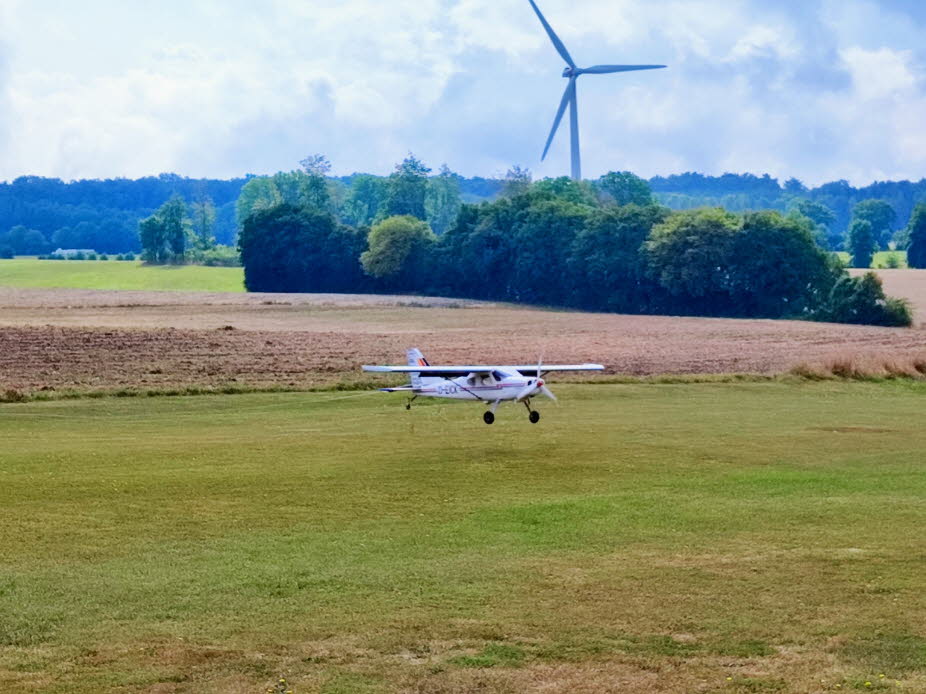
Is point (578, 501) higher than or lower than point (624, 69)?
lower

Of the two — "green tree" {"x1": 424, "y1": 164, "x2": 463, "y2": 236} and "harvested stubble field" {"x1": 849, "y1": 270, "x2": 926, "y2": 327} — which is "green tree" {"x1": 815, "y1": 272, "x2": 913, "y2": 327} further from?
"green tree" {"x1": 424, "y1": 164, "x2": 463, "y2": 236}

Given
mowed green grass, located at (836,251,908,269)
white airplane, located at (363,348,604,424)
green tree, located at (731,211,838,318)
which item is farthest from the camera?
mowed green grass, located at (836,251,908,269)

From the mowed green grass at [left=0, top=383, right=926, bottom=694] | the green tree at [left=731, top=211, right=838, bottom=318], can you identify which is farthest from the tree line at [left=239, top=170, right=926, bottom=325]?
the mowed green grass at [left=0, top=383, right=926, bottom=694]

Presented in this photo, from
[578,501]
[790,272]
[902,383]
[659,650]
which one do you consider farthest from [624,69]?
[659,650]

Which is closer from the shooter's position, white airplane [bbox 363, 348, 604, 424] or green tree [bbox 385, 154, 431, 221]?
white airplane [bbox 363, 348, 604, 424]

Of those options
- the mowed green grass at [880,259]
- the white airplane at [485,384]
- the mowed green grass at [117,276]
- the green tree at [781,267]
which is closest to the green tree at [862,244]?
the mowed green grass at [880,259]

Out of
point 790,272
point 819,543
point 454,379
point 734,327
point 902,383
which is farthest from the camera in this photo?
point 790,272

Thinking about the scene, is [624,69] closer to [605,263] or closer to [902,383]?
[605,263]

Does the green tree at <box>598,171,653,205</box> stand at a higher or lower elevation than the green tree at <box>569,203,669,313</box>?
higher
